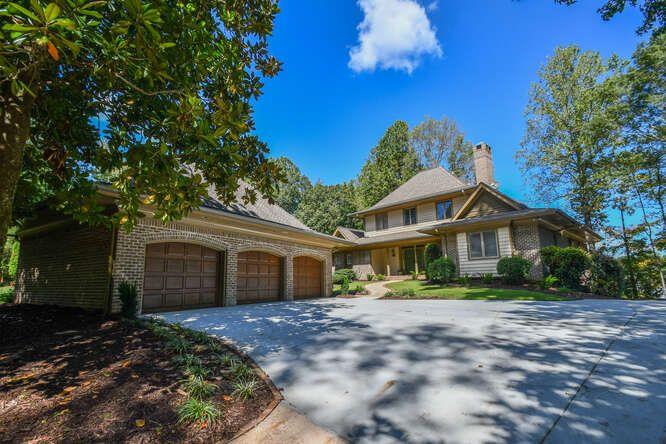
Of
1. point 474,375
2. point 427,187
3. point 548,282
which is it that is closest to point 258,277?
point 474,375

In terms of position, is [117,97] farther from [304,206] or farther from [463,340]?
[304,206]

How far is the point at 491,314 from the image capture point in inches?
303

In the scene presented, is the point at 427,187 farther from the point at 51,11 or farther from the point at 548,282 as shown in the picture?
the point at 51,11

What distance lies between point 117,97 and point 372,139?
35395mm

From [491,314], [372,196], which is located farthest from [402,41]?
[372,196]

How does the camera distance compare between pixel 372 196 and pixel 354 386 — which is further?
pixel 372 196

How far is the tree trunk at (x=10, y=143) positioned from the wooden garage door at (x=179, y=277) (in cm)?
571

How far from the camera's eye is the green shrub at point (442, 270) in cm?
1635

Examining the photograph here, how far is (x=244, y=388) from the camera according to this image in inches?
137

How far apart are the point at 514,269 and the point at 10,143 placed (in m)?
16.5

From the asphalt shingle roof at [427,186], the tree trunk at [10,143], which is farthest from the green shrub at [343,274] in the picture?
the tree trunk at [10,143]

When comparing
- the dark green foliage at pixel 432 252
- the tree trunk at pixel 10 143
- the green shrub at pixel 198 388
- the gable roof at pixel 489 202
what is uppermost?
the gable roof at pixel 489 202

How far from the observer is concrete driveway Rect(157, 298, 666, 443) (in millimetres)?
2760

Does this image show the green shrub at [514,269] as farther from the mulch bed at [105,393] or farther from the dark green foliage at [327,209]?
the dark green foliage at [327,209]
